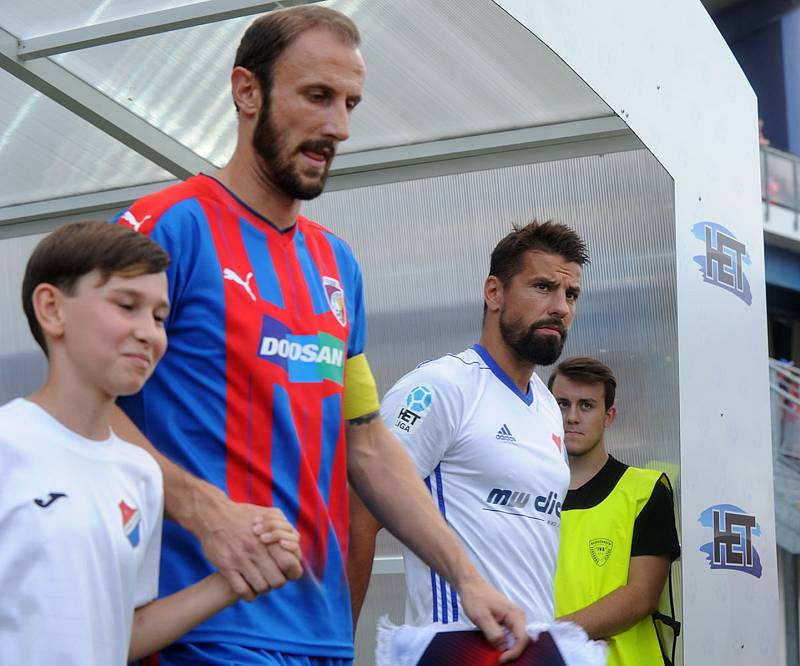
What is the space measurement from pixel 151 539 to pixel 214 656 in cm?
20

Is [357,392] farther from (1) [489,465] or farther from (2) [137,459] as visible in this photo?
(1) [489,465]

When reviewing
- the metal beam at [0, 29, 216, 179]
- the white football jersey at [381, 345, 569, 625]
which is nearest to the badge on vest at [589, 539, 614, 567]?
the white football jersey at [381, 345, 569, 625]

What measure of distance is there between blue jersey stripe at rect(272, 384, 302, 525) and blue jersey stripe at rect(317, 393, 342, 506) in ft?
0.24

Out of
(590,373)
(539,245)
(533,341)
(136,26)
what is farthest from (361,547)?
(136,26)

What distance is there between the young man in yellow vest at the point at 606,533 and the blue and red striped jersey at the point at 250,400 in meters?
2.32

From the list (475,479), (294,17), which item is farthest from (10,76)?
(294,17)

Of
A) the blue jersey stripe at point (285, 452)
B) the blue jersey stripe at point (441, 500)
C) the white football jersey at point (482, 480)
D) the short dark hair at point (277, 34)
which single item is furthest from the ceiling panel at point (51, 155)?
the blue jersey stripe at point (285, 452)

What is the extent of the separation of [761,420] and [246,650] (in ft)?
11.8

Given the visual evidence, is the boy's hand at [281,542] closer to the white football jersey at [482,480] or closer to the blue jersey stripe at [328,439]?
the blue jersey stripe at [328,439]

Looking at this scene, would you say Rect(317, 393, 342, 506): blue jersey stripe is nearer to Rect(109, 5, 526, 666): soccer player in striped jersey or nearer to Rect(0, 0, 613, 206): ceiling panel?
Rect(109, 5, 526, 666): soccer player in striped jersey

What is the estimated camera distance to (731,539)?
16.0ft

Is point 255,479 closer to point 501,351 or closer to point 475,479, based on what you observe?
point 475,479

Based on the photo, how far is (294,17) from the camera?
7.42ft

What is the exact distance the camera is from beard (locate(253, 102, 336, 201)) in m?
2.19
